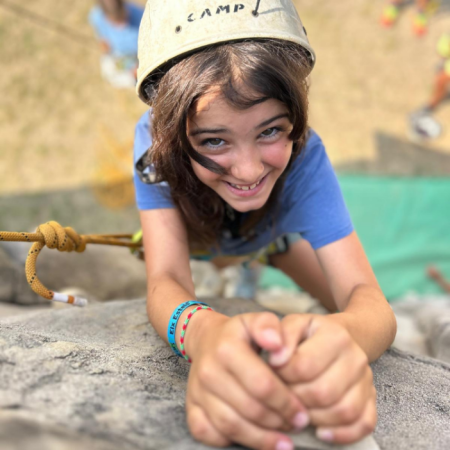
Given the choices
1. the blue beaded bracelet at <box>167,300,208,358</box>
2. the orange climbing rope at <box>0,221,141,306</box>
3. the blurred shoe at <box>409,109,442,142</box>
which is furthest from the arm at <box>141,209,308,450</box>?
the blurred shoe at <box>409,109,442,142</box>

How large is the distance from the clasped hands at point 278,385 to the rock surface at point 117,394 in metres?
0.05

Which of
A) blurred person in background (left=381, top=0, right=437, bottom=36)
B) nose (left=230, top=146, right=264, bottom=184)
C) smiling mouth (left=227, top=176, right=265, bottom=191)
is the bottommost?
smiling mouth (left=227, top=176, right=265, bottom=191)

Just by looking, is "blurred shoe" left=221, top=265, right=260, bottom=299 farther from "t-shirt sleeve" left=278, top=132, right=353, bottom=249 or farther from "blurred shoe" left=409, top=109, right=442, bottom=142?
"blurred shoe" left=409, top=109, right=442, bottom=142

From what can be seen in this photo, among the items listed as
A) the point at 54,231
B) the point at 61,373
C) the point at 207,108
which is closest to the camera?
the point at 61,373

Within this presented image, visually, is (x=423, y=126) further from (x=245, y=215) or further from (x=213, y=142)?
(x=213, y=142)

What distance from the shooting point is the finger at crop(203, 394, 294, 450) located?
65cm

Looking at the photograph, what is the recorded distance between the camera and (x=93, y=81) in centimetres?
385

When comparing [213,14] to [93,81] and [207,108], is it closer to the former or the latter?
[207,108]

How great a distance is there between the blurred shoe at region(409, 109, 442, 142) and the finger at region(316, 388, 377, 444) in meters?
3.47

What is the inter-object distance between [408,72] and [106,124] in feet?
8.02

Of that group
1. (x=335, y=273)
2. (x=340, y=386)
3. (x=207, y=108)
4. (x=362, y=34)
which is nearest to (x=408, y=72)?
(x=362, y=34)

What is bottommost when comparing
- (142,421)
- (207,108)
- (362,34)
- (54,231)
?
(142,421)

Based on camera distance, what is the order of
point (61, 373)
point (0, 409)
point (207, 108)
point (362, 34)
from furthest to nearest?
1. point (362, 34)
2. point (207, 108)
3. point (61, 373)
4. point (0, 409)

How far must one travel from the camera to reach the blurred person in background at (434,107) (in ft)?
12.4
